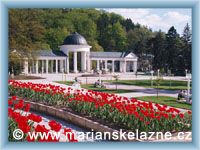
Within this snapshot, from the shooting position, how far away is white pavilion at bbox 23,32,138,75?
30.2 feet

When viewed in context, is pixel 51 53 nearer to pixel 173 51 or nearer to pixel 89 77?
pixel 89 77

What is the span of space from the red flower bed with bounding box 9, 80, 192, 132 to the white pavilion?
0.51 meters

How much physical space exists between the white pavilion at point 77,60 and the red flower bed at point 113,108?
0.51m

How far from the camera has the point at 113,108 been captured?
827 cm

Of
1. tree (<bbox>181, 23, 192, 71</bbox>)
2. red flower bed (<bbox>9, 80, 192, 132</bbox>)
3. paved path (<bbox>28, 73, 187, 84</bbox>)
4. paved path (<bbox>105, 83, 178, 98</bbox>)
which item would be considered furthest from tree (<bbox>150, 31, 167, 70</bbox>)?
red flower bed (<bbox>9, 80, 192, 132</bbox>)

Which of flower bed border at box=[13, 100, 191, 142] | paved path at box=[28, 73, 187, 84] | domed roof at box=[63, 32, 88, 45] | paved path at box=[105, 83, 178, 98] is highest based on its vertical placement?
domed roof at box=[63, 32, 88, 45]

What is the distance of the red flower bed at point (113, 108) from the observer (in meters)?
7.63

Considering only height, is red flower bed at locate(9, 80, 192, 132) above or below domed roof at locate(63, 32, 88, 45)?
below

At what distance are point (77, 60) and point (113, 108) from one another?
1.67m

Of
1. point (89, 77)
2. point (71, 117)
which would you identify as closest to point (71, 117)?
point (71, 117)

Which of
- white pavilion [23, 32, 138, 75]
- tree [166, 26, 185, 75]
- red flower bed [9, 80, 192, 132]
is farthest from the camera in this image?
white pavilion [23, 32, 138, 75]

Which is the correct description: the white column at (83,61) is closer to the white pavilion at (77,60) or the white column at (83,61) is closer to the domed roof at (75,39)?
the white pavilion at (77,60)

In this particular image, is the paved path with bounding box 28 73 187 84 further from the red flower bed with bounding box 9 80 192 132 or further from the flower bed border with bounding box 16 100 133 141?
the flower bed border with bounding box 16 100 133 141

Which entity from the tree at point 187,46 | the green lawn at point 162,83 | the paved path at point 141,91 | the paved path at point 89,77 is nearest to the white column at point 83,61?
the paved path at point 89,77
